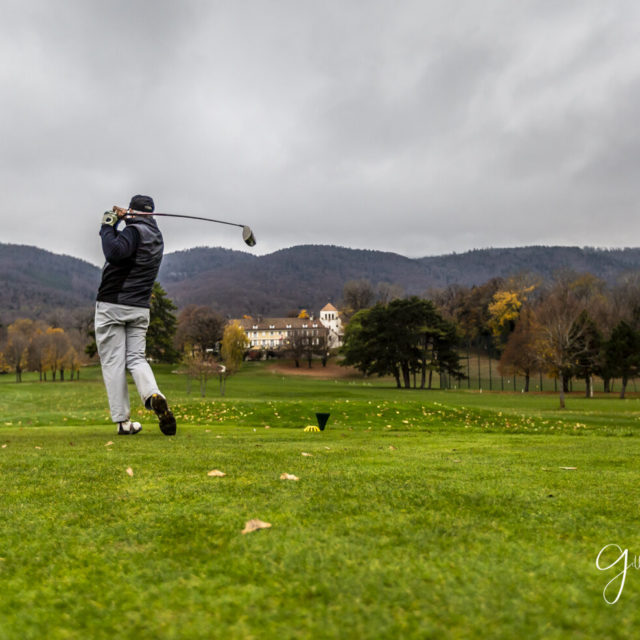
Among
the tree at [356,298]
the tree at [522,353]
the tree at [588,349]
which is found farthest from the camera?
the tree at [356,298]

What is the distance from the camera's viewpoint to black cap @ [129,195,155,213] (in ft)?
25.6

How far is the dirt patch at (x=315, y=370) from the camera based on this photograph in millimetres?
86438

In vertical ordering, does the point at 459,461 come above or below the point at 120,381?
below

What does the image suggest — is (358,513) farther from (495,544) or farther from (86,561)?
(86,561)

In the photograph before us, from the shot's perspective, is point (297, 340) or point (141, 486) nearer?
point (141, 486)

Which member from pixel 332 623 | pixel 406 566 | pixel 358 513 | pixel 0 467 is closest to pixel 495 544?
pixel 406 566

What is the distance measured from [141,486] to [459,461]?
276cm

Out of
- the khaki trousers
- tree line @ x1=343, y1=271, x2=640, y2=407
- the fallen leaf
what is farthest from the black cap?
tree line @ x1=343, y1=271, x2=640, y2=407

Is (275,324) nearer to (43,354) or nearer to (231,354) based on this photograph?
(43,354)

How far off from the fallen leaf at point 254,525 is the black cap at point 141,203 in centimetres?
620

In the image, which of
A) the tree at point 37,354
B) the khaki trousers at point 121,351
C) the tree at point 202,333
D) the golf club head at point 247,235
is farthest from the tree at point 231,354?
the khaki trousers at point 121,351

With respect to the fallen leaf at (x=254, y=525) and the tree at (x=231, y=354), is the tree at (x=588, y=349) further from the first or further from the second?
the fallen leaf at (x=254, y=525)

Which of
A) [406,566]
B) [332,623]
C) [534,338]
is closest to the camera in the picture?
[332,623]

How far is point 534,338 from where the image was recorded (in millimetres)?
55156
